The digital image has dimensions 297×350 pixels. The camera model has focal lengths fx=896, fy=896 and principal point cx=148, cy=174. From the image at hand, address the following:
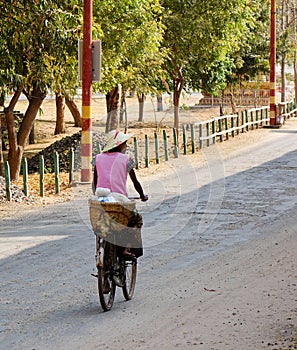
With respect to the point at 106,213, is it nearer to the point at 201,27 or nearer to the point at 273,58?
the point at 201,27

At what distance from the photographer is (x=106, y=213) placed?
906 cm

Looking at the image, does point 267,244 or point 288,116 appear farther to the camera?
point 288,116

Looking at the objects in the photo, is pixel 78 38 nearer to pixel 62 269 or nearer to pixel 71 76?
pixel 71 76

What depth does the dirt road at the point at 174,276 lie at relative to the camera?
8.09 m

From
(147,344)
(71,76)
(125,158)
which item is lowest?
(147,344)

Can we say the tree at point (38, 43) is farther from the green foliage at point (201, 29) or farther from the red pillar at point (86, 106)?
the green foliage at point (201, 29)

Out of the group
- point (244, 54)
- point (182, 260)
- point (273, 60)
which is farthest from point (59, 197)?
point (244, 54)

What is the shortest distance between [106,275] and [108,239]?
1.19 feet

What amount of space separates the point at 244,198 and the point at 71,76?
20.3 ft

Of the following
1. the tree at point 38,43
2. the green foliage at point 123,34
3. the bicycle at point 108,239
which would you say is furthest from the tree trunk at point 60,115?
the bicycle at point 108,239

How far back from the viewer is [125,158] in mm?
9391

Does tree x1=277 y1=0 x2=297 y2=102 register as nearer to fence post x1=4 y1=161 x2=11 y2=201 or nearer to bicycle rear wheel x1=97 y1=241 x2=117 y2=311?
fence post x1=4 y1=161 x2=11 y2=201

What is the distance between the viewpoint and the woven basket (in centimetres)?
902

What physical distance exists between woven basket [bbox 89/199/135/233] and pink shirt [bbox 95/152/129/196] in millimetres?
252
